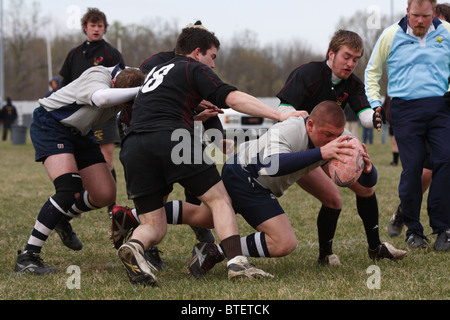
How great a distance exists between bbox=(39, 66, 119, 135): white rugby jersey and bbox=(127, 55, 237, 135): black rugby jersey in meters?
0.51

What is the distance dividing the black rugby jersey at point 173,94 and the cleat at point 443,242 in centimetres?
242

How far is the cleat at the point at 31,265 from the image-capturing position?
447 cm

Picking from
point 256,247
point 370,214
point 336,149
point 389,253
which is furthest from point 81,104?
point 389,253

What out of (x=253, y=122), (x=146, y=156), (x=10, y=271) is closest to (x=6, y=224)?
(x=10, y=271)

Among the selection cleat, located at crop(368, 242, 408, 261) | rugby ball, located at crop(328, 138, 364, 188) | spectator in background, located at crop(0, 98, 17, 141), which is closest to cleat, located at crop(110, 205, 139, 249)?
rugby ball, located at crop(328, 138, 364, 188)

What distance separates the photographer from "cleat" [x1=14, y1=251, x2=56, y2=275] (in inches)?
176

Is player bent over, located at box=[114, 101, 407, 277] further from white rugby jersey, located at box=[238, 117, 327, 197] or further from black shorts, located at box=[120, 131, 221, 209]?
black shorts, located at box=[120, 131, 221, 209]

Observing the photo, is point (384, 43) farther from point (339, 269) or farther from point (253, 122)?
point (253, 122)

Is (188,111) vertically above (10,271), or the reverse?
(188,111)

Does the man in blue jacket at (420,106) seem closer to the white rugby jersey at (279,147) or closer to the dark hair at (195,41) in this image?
the white rugby jersey at (279,147)

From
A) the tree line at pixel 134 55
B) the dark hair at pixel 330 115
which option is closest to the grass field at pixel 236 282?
the dark hair at pixel 330 115

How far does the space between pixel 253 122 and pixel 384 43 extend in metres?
16.4

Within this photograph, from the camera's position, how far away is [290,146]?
4.12 meters

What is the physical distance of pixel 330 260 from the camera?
15.4 ft
